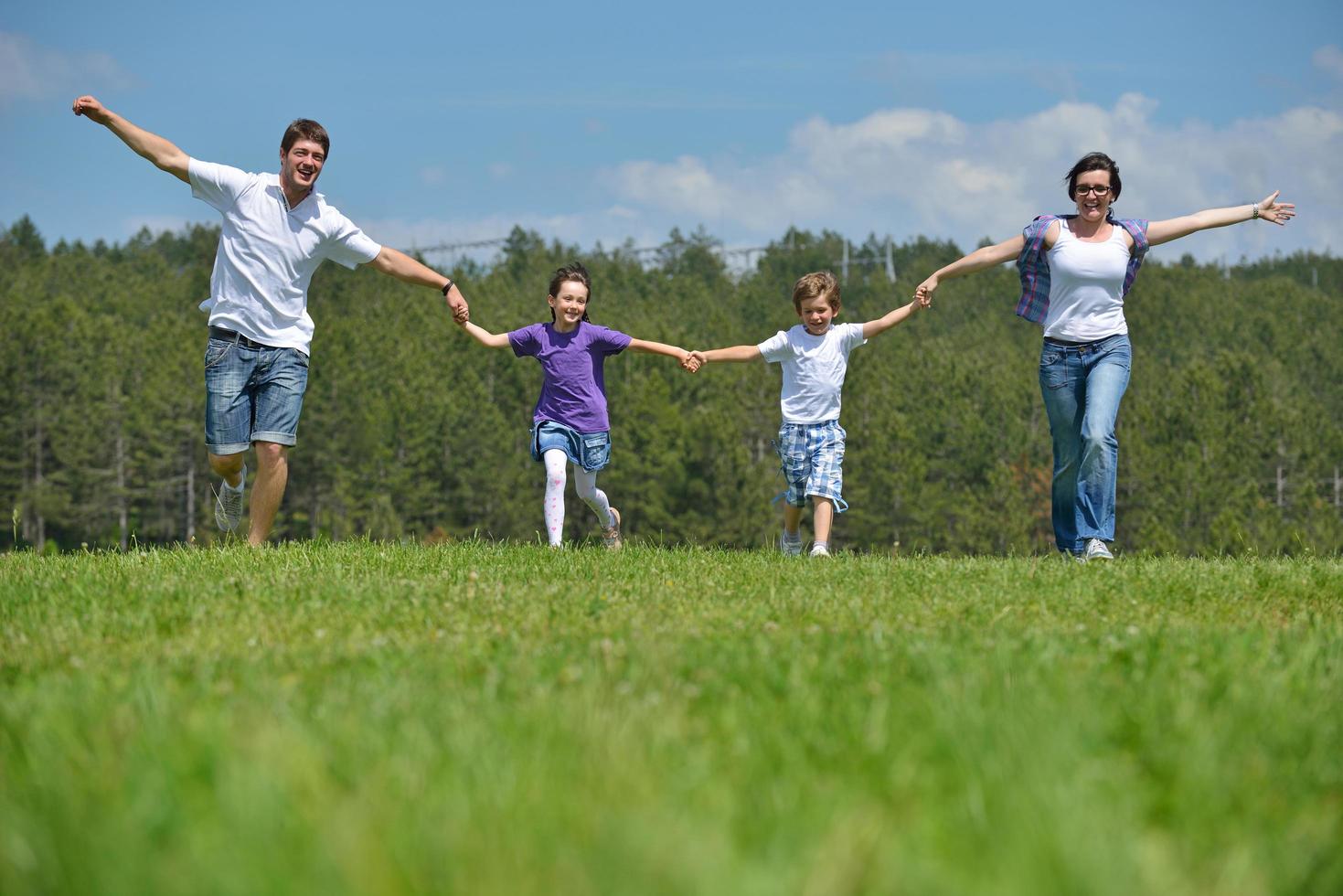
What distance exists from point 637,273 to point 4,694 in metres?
136

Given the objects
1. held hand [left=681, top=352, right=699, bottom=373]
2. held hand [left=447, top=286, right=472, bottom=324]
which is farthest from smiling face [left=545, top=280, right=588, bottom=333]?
held hand [left=681, top=352, right=699, bottom=373]

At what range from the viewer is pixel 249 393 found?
30.1 feet

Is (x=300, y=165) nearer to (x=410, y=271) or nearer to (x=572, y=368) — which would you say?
(x=410, y=271)

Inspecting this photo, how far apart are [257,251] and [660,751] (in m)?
6.88

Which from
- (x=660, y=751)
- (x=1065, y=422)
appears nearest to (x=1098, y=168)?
(x=1065, y=422)

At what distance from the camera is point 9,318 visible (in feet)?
245

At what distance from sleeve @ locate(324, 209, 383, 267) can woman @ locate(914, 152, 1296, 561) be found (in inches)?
169

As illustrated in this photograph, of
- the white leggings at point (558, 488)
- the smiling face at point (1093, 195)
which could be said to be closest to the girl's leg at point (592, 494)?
the white leggings at point (558, 488)

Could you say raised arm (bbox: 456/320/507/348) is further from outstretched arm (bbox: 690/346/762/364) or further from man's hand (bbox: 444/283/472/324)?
outstretched arm (bbox: 690/346/762/364)

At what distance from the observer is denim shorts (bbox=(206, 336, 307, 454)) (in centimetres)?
898

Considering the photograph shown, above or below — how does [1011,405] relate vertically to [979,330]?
below

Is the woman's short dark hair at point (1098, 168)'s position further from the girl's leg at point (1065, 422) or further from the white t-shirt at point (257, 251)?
the white t-shirt at point (257, 251)

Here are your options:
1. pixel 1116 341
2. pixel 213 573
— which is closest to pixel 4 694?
pixel 213 573

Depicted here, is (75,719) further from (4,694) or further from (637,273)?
(637,273)
